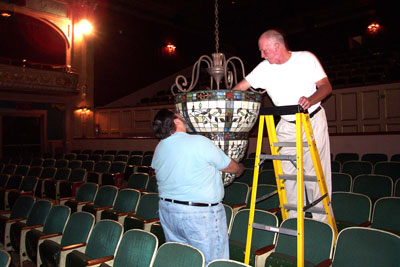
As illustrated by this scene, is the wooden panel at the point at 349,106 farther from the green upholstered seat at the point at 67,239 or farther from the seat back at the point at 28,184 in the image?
the green upholstered seat at the point at 67,239

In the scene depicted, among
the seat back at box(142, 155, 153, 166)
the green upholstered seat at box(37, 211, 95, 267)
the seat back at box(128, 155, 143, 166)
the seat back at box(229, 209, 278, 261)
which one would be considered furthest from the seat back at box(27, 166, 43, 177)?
the seat back at box(229, 209, 278, 261)

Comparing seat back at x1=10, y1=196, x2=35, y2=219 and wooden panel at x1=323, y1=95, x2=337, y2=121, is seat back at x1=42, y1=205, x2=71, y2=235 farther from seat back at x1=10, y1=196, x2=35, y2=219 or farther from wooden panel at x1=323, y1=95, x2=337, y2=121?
wooden panel at x1=323, y1=95, x2=337, y2=121

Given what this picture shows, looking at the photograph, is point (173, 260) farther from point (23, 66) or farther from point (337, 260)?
point (23, 66)

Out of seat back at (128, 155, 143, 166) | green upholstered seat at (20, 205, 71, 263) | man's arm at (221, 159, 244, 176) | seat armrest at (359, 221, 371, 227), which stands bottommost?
green upholstered seat at (20, 205, 71, 263)

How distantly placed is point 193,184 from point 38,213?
220cm

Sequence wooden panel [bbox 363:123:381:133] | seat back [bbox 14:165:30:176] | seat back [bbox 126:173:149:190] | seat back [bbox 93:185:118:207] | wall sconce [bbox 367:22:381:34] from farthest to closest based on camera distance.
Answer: wall sconce [bbox 367:22:381:34]
wooden panel [bbox 363:123:381:133]
seat back [bbox 14:165:30:176]
seat back [bbox 126:173:149:190]
seat back [bbox 93:185:118:207]

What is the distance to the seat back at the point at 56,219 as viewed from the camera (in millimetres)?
2924

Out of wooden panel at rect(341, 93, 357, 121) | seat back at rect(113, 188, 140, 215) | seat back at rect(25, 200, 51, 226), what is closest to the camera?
seat back at rect(25, 200, 51, 226)

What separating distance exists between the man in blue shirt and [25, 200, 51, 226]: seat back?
189cm

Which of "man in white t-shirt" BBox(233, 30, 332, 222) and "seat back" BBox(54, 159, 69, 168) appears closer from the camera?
"man in white t-shirt" BBox(233, 30, 332, 222)

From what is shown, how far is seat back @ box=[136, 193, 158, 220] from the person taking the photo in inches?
119

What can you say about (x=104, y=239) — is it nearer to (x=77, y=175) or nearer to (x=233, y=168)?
(x=233, y=168)

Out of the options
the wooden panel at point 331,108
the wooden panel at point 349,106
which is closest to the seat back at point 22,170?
the wooden panel at point 331,108

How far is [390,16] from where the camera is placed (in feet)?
39.7
